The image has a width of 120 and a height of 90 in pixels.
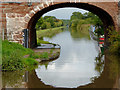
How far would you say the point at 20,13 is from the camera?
14.4 m

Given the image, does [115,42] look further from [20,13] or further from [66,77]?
[20,13]

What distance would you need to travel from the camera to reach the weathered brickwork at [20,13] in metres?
14.0

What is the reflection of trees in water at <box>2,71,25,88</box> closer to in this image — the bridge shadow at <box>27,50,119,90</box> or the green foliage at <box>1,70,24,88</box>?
the green foliage at <box>1,70,24,88</box>

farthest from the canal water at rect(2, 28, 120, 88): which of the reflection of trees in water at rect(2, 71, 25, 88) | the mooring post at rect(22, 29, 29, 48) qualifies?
the mooring post at rect(22, 29, 29, 48)

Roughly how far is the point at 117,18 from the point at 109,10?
27.9 inches

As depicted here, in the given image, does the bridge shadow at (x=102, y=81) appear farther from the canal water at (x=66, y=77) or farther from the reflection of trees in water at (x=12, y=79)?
the reflection of trees in water at (x=12, y=79)

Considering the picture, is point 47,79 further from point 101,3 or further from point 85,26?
point 85,26

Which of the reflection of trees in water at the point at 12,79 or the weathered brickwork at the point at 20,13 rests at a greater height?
the weathered brickwork at the point at 20,13

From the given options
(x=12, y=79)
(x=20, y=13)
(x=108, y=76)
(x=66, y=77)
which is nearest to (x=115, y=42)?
(x=108, y=76)

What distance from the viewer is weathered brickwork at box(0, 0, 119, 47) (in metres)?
14.0

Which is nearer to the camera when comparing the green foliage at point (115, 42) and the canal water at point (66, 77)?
the canal water at point (66, 77)

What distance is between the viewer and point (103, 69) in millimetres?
9664

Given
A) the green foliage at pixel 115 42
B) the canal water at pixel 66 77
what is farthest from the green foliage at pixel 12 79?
the green foliage at pixel 115 42

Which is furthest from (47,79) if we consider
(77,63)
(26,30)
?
(26,30)
